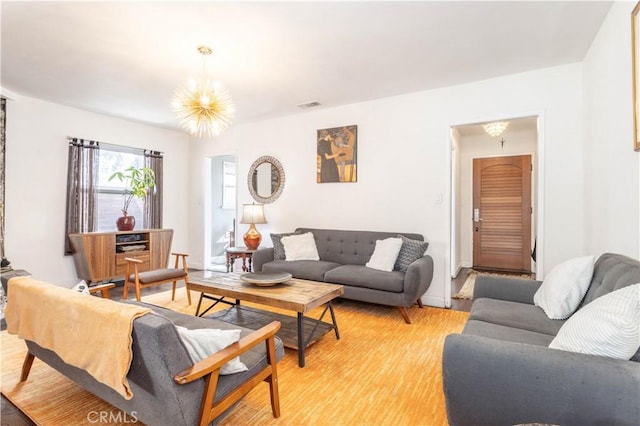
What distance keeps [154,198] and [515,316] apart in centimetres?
542

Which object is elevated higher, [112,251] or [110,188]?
[110,188]

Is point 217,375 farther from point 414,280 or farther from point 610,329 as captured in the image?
point 414,280

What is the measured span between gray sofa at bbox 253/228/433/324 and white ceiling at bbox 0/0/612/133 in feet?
6.15

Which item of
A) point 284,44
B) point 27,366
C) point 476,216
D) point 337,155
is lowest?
point 27,366

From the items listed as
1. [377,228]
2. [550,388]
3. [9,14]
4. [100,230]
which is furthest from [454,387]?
[100,230]

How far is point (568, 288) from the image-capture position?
197 cm

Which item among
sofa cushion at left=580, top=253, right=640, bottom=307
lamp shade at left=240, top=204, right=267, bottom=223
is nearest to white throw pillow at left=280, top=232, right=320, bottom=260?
lamp shade at left=240, top=204, right=267, bottom=223

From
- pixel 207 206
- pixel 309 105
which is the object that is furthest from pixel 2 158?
pixel 309 105

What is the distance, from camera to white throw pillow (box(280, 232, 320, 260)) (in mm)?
4129

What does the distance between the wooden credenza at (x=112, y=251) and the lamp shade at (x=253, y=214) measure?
1.44m

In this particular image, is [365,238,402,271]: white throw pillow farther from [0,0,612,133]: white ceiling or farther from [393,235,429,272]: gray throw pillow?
[0,0,612,133]: white ceiling

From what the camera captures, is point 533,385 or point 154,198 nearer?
point 533,385

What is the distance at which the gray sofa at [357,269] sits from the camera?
10.2ft

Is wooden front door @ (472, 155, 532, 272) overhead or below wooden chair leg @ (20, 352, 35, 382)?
overhead
